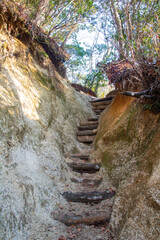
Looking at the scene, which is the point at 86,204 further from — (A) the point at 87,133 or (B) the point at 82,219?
(A) the point at 87,133

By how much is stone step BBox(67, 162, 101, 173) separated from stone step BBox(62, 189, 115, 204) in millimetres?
683

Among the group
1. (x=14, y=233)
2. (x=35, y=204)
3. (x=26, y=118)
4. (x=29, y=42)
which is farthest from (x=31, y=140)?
(x=29, y=42)

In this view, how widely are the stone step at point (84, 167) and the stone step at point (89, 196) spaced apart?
68 centimetres

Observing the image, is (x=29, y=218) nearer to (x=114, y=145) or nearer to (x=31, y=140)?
(x=31, y=140)

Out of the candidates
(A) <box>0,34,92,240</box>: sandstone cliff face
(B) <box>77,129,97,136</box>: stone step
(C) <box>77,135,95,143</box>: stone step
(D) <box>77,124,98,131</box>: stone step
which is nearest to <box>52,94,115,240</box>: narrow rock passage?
(A) <box>0,34,92,240</box>: sandstone cliff face

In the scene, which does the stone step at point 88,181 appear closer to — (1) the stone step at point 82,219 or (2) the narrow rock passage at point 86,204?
(2) the narrow rock passage at point 86,204

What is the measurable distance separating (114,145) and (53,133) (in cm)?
143

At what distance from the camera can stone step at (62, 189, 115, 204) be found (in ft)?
9.48

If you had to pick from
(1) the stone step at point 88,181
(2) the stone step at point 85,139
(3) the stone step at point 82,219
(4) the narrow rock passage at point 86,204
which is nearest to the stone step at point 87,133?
(2) the stone step at point 85,139

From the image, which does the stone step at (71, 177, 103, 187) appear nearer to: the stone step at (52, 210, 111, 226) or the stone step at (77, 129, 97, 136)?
the stone step at (52, 210, 111, 226)

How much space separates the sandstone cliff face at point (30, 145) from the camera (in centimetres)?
207

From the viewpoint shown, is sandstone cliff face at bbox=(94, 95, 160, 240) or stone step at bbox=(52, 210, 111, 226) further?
stone step at bbox=(52, 210, 111, 226)

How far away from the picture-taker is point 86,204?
9.40 feet

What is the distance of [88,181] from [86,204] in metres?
0.54
